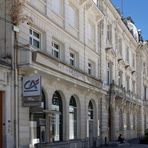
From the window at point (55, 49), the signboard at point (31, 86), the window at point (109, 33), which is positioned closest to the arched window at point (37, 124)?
the signboard at point (31, 86)

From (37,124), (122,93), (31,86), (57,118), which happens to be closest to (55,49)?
(57,118)

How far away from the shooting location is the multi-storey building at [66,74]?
777 inches

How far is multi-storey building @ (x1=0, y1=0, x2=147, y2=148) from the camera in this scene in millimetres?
19734

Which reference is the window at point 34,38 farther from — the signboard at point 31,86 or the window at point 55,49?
the signboard at point 31,86

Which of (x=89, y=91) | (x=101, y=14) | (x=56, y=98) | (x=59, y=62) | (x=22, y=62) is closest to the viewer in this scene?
(x=22, y=62)

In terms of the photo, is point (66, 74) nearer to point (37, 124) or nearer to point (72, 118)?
point (37, 124)

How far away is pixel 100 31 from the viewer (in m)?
35.3

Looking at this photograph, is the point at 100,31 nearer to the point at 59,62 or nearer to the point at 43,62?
the point at 59,62

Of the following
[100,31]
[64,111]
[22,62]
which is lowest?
[64,111]

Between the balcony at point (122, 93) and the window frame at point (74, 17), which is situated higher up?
the window frame at point (74, 17)

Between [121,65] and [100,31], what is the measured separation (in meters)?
10.0

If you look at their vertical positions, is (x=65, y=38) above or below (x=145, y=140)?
above

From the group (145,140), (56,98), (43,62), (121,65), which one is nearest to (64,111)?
(56,98)

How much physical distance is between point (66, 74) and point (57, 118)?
2813mm
